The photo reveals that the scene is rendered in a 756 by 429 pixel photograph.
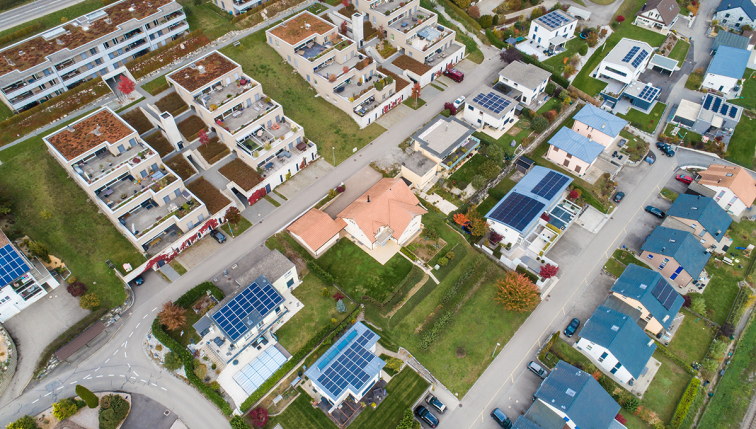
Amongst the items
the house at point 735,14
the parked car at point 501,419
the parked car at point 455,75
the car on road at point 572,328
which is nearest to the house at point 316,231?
the parked car at point 501,419

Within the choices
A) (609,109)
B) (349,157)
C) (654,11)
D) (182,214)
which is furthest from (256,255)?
(654,11)

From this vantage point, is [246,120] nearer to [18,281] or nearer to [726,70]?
[18,281]

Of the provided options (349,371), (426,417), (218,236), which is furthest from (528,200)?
(218,236)

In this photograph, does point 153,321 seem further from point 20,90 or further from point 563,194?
point 563,194

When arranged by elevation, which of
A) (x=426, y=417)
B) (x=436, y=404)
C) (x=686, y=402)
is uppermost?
(x=686, y=402)

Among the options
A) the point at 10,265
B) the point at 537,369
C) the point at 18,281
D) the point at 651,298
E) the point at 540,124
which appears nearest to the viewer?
the point at 537,369

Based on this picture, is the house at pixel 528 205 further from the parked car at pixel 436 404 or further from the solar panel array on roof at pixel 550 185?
the parked car at pixel 436 404
